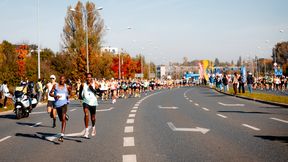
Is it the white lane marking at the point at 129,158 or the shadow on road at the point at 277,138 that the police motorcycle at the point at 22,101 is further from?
the white lane marking at the point at 129,158

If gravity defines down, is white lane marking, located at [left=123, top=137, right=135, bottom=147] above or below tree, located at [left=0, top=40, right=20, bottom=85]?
below

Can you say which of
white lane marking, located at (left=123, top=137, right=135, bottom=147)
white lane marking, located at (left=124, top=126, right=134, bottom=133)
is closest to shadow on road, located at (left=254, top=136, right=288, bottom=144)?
white lane marking, located at (left=123, top=137, right=135, bottom=147)

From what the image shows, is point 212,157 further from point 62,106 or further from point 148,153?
point 62,106

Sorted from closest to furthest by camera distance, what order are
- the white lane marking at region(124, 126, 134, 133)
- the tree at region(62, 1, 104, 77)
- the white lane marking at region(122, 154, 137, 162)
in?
the white lane marking at region(122, 154, 137, 162), the white lane marking at region(124, 126, 134, 133), the tree at region(62, 1, 104, 77)

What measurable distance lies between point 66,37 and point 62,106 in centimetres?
5199

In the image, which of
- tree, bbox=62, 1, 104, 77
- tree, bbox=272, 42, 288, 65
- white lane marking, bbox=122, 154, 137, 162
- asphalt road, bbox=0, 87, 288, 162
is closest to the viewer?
white lane marking, bbox=122, 154, 137, 162

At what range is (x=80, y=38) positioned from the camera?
60469mm

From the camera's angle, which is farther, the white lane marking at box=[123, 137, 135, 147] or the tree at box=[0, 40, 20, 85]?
the tree at box=[0, 40, 20, 85]

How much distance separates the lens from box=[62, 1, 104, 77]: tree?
A: 198ft

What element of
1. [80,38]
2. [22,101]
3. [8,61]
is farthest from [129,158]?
[8,61]

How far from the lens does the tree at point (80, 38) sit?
6034 centimetres

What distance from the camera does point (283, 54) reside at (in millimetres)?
127062

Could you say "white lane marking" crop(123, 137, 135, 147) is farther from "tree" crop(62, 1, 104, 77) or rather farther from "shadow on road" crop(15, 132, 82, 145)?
"tree" crop(62, 1, 104, 77)

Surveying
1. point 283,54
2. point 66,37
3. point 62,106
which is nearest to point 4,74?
point 66,37
